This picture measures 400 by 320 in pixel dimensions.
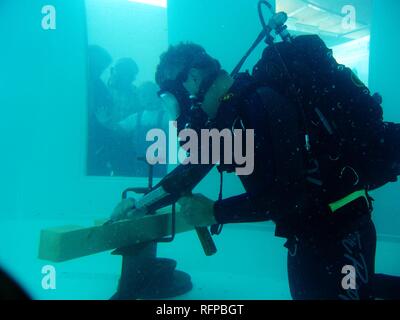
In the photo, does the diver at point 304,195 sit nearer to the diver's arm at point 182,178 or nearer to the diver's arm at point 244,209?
the diver's arm at point 244,209

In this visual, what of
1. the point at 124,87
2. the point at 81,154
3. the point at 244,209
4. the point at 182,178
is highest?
the point at 124,87

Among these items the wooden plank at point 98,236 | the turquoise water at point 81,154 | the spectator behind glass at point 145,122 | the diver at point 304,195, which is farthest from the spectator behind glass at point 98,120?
the diver at point 304,195

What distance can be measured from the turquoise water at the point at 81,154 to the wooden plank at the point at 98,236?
96 centimetres

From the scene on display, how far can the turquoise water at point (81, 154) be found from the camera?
3.32m

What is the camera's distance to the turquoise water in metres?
3.32

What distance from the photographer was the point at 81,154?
17.2ft

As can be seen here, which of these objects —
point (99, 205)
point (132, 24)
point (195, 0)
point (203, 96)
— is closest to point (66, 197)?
point (99, 205)

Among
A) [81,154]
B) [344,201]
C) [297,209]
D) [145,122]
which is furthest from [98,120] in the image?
[344,201]

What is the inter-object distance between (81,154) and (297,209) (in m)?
4.36

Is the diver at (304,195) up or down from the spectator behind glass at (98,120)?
down

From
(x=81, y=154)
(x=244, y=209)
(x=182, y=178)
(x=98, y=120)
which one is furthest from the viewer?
(x=98, y=120)

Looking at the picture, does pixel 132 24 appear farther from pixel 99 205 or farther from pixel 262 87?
pixel 262 87

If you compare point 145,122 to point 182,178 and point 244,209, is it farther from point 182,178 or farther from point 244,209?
point 244,209
